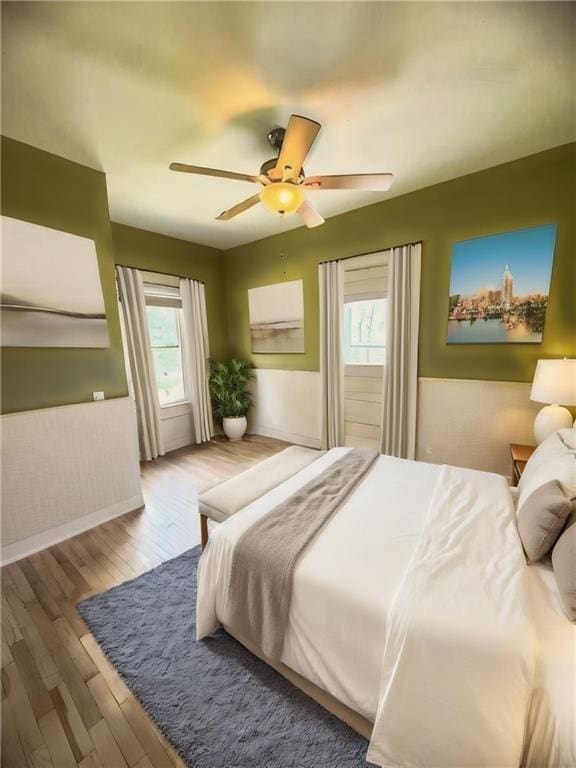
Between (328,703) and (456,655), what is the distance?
0.68 m

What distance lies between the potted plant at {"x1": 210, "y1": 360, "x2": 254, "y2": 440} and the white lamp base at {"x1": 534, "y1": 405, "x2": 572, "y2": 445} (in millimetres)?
3415

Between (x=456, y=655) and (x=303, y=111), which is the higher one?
(x=303, y=111)

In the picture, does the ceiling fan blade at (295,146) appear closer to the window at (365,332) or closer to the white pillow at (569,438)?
the window at (365,332)

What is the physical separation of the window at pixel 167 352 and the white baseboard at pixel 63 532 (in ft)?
5.36

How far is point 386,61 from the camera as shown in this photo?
1.45 meters

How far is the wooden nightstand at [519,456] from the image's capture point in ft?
7.02

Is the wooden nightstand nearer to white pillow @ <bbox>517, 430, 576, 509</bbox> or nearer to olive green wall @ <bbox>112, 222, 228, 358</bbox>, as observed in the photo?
white pillow @ <bbox>517, 430, 576, 509</bbox>

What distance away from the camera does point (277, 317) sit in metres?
4.07

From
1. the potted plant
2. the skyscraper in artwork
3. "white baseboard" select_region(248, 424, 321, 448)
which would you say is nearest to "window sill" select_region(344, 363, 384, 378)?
A: "white baseboard" select_region(248, 424, 321, 448)

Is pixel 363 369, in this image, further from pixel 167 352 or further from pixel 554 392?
pixel 167 352

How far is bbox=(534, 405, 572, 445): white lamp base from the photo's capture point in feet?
6.87

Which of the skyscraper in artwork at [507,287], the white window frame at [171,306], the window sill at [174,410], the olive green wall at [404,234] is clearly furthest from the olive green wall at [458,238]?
the window sill at [174,410]

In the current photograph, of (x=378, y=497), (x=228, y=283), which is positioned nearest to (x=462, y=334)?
(x=378, y=497)

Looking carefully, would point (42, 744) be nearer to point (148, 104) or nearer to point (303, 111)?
point (148, 104)
